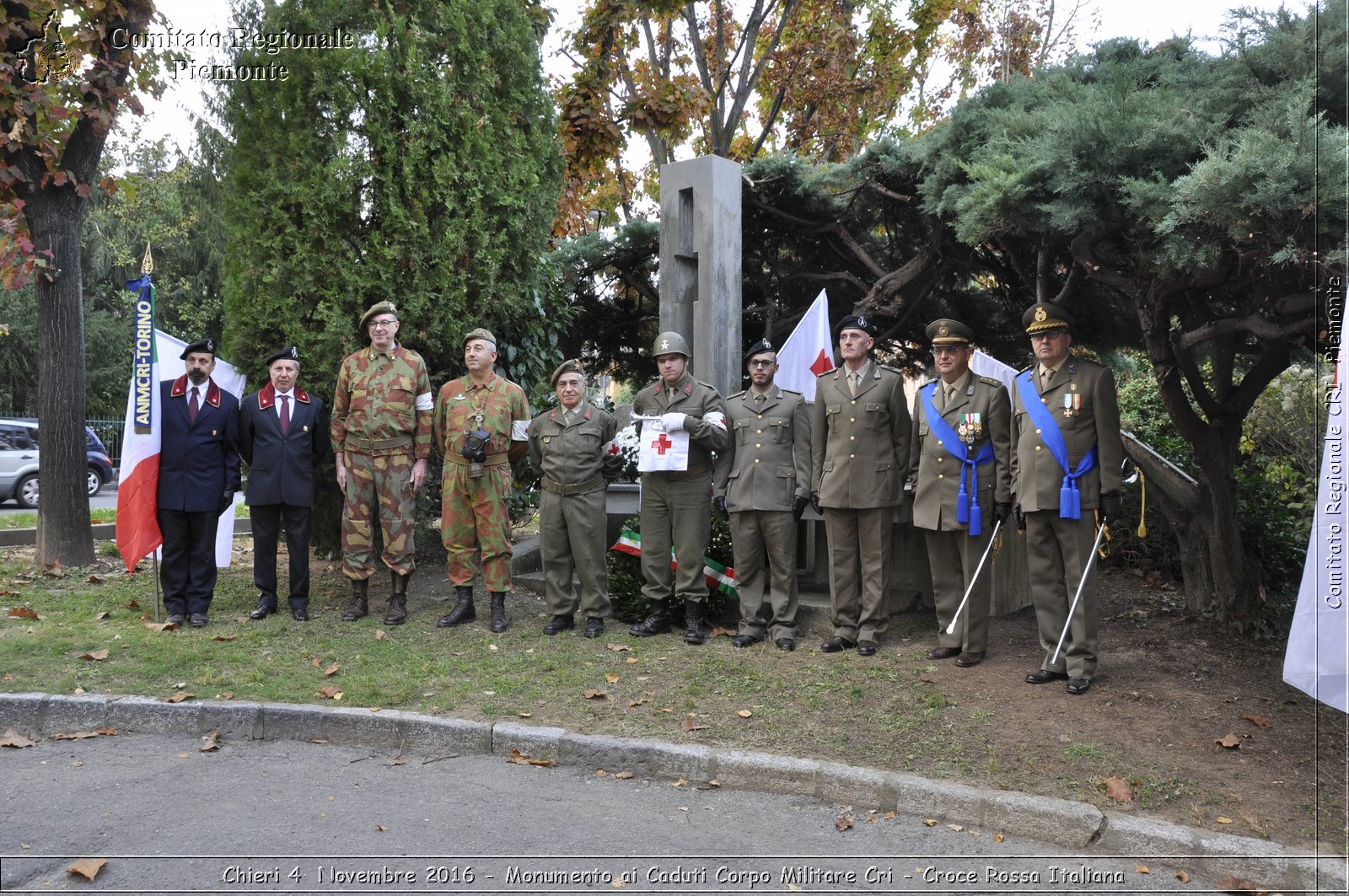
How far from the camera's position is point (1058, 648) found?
5.68m

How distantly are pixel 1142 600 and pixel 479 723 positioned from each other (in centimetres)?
579

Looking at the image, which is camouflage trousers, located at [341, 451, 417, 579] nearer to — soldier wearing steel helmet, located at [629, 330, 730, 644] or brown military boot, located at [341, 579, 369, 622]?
brown military boot, located at [341, 579, 369, 622]

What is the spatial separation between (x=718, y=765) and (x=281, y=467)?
425 centimetres

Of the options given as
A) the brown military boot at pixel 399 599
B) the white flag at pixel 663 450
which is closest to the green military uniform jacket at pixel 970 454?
the white flag at pixel 663 450

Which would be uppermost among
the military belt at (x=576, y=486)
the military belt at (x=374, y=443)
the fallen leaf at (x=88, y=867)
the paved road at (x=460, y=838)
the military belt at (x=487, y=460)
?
the military belt at (x=374, y=443)

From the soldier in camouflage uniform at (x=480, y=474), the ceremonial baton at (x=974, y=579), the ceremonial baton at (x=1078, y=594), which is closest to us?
the ceremonial baton at (x=1078, y=594)

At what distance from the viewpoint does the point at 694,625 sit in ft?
22.2

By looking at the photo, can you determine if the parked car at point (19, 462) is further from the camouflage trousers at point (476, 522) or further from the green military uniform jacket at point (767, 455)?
the green military uniform jacket at point (767, 455)

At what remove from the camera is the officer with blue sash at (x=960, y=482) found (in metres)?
6.20

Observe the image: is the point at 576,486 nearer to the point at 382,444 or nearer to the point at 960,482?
the point at 382,444

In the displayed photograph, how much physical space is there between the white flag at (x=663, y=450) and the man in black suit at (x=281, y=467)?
2.54 m

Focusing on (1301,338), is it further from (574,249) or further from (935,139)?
(574,249)

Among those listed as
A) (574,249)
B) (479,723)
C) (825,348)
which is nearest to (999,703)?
(479,723)

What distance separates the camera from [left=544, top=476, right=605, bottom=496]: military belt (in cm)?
703
